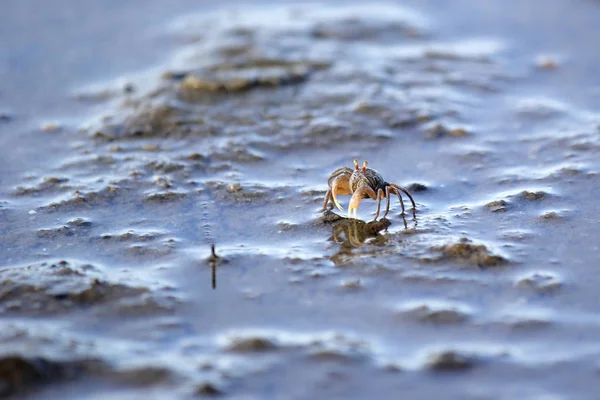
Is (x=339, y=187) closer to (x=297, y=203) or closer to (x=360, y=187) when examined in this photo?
(x=360, y=187)

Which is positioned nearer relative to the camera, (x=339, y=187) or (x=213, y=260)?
(x=213, y=260)

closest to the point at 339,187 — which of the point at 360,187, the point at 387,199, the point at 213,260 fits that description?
the point at 360,187

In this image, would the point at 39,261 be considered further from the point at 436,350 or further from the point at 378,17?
the point at 378,17

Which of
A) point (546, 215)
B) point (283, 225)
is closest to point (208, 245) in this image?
point (283, 225)

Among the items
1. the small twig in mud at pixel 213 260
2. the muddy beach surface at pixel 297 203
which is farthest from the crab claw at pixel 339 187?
the small twig in mud at pixel 213 260

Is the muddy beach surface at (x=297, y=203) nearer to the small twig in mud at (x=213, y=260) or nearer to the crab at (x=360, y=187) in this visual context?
the small twig in mud at (x=213, y=260)

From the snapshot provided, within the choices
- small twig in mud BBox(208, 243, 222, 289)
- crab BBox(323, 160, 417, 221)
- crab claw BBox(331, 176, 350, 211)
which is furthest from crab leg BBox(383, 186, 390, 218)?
small twig in mud BBox(208, 243, 222, 289)
